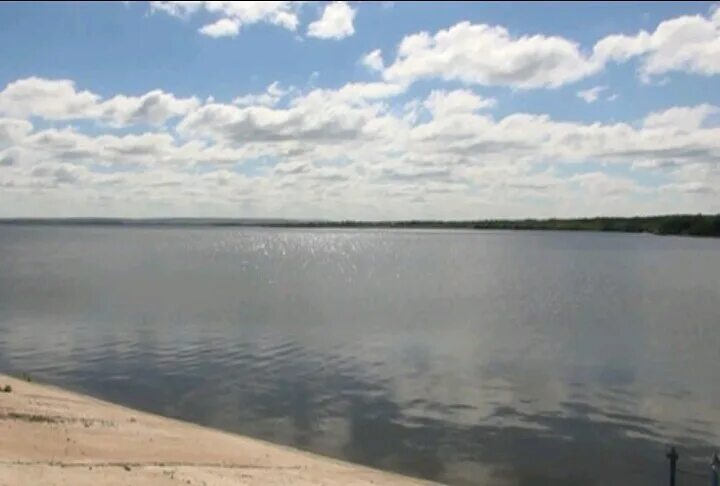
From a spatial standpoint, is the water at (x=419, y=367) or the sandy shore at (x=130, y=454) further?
the water at (x=419, y=367)

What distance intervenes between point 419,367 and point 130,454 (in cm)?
1663

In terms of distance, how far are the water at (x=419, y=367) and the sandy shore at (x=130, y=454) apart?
7.51 ft

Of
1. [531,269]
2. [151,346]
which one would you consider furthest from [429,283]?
[151,346]

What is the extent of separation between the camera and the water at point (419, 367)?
68.1ft

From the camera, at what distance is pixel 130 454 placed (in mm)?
16125

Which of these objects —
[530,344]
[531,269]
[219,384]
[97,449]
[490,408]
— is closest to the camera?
[97,449]

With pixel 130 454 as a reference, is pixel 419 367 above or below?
below

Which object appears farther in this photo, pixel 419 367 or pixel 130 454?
pixel 419 367

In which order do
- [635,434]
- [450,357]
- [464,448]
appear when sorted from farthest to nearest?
[450,357] → [635,434] → [464,448]

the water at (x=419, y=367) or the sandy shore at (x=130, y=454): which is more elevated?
the sandy shore at (x=130, y=454)

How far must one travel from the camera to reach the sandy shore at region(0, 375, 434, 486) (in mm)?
13703

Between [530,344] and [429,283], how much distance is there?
34225mm

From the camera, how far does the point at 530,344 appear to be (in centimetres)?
3722

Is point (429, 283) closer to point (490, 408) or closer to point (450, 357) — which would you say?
point (450, 357)
